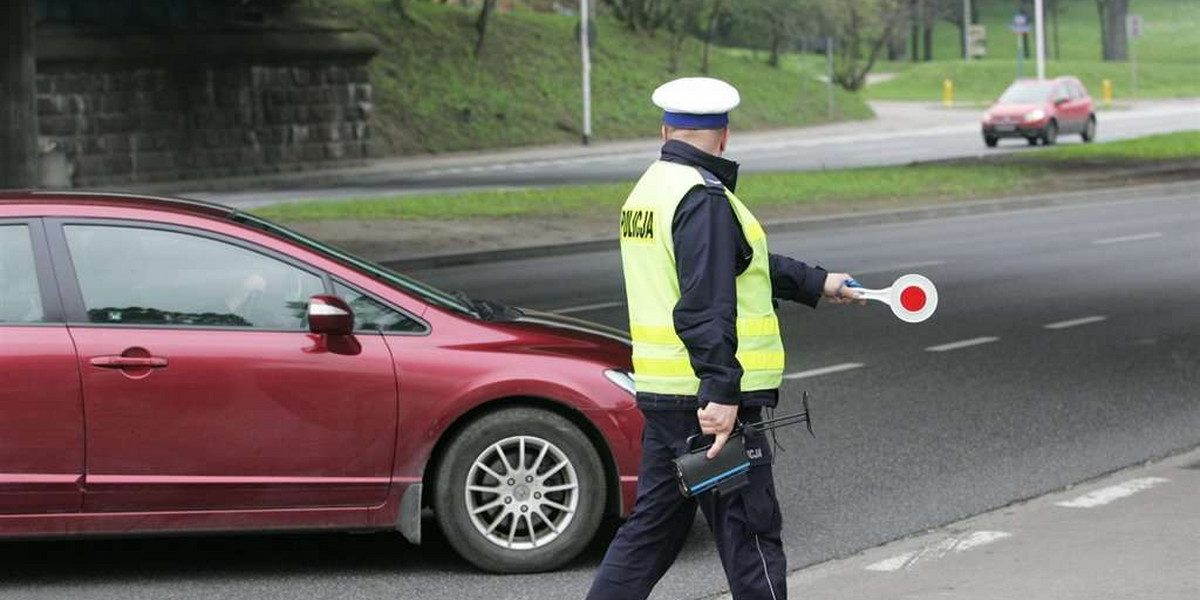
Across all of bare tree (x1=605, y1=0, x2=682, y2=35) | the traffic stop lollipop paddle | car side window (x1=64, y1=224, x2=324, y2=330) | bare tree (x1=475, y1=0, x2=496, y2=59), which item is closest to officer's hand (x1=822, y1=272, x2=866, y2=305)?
the traffic stop lollipop paddle

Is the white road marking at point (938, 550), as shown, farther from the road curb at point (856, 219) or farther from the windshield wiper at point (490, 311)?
the road curb at point (856, 219)

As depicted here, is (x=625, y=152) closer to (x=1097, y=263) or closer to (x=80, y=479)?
(x=1097, y=263)

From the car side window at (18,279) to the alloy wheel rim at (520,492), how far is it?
61.6 inches

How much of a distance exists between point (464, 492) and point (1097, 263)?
1334 centimetres

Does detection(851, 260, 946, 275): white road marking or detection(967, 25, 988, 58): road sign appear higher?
detection(967, 25, 988, 58): road sign

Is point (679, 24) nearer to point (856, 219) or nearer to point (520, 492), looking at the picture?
point (856, 219)

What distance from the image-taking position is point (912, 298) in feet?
17.9

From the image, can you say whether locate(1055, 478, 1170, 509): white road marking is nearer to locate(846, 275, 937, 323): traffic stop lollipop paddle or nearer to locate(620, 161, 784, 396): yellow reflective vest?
locate(846, 275, 937, 323): traffic stop lollipop paddle

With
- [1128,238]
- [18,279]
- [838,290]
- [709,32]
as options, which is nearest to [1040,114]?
[709,32]

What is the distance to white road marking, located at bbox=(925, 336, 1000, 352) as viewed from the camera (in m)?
13.4

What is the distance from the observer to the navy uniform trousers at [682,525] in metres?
5.25

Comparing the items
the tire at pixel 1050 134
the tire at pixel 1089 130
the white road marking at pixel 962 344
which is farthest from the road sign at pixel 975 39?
the white road marking at pixel 962 344

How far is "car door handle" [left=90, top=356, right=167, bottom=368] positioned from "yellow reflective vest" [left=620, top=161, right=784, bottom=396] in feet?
7.28

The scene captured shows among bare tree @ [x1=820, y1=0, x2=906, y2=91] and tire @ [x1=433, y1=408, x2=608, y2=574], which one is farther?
A: bare tree @ [x1=820, y1=0, x2=906, y2=91]
